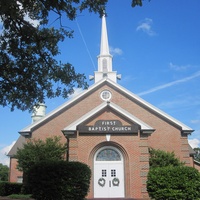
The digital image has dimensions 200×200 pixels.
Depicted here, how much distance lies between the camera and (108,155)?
22.4 metres

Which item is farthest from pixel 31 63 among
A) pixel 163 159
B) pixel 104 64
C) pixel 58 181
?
pixel 104 64

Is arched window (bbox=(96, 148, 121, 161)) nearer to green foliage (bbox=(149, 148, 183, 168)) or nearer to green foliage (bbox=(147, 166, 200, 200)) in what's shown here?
green foliage (bbox=(149, 148, 183, 168))

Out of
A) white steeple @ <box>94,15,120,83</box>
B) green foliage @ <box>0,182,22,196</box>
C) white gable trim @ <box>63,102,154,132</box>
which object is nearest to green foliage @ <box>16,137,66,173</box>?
white gable trim @ <box>63,102,154,132</box>

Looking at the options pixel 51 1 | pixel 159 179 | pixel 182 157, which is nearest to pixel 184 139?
pixel 182 157

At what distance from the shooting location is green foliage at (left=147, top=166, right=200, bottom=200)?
15875mm

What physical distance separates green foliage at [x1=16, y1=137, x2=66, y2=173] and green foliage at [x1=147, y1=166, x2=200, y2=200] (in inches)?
376

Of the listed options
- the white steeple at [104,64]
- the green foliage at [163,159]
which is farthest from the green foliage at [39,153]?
the white steeple at [104,64]

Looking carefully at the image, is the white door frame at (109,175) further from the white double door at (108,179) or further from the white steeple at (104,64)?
the white steeple at (104,64)

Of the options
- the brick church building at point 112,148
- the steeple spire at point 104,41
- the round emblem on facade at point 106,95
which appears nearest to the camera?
the brick church building at point 112,148

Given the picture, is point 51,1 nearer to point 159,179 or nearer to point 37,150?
→ point 159,179

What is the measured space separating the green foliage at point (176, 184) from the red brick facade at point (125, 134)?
4.80 metres

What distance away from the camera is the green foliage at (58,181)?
14.7 meters

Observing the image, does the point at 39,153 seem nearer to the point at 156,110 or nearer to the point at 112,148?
the point at 112,148

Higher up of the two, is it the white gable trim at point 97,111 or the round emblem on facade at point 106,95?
the round emblem on facade at point 106,95
